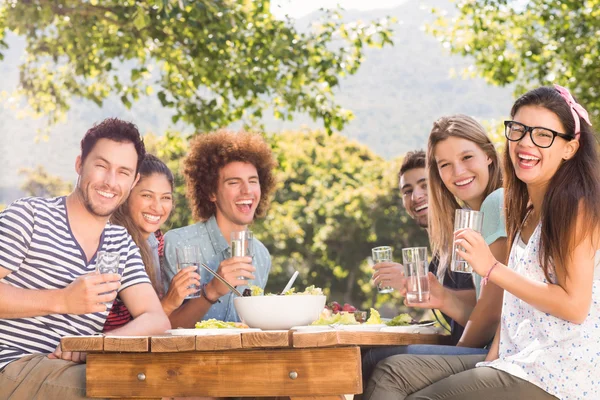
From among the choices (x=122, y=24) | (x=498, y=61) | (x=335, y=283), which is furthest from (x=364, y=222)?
(x=122, y=24)

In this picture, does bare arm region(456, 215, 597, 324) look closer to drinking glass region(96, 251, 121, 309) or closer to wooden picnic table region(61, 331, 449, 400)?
wooden picnic table region(61, 331, 449, 400)

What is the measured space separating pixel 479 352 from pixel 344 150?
2258cm

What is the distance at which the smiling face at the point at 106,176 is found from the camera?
4.04 m

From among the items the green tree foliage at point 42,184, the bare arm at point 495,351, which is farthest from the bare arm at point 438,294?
the green tree foliage at point 42,184

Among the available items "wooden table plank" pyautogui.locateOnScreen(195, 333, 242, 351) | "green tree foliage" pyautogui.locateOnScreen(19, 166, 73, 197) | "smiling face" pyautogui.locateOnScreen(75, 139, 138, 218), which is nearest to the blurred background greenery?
"smiling face" pyautogui.locateOnScreen(75, 139, 138, 218)

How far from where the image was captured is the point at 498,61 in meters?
13.9

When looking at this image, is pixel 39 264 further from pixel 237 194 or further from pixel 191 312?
pixel 237 194

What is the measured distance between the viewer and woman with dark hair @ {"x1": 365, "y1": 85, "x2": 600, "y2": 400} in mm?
3508

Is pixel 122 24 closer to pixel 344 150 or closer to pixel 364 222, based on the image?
pixel 364 222

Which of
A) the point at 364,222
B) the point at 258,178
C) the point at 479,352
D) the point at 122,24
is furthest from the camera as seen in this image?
the point at 364,222

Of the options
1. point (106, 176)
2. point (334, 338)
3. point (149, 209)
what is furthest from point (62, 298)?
point (149, 209)

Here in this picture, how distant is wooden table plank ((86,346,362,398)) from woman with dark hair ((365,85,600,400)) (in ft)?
2.29

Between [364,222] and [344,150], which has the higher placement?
[344,150]

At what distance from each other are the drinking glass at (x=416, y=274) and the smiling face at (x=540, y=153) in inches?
25.0
